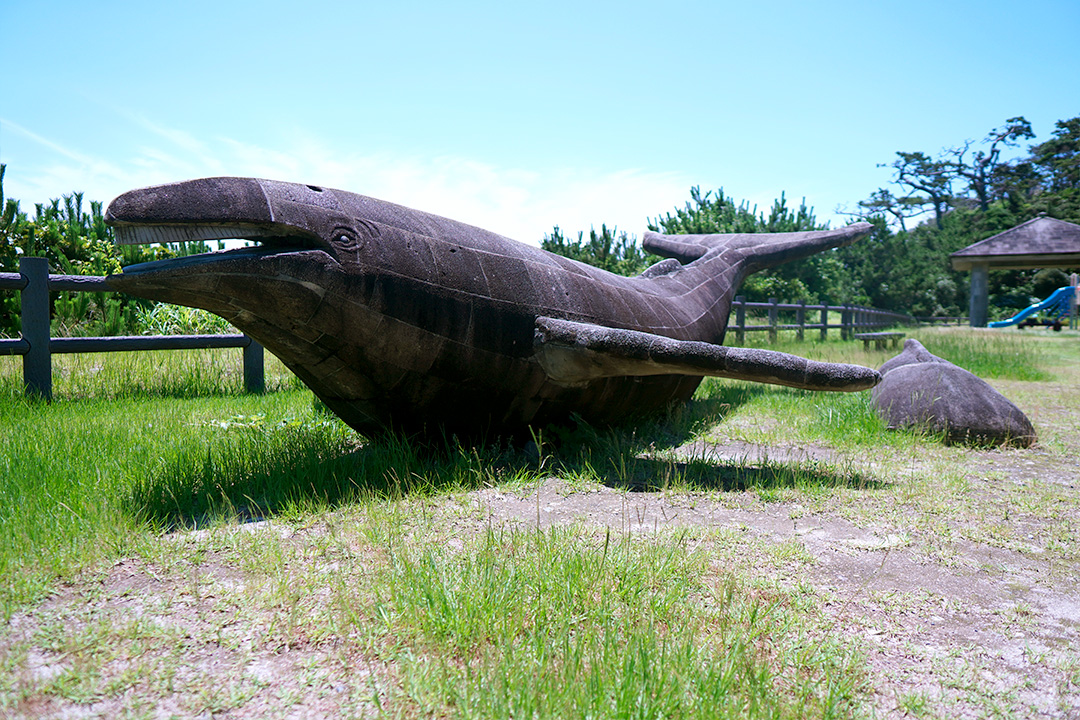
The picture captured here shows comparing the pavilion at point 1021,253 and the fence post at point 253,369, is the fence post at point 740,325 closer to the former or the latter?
the fence post at point 253,369

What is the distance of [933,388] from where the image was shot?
6.02 meters

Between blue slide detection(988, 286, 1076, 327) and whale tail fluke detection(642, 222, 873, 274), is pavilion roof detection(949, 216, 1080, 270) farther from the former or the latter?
whale tail fluke detection(642, 222, 873, 274)

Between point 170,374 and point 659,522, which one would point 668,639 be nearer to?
point 659,522

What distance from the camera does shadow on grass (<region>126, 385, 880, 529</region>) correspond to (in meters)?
3.52

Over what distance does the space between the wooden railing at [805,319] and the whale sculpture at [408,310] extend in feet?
Answer: 27.7

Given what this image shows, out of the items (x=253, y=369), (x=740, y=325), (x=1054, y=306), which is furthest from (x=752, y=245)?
(x=1054, y=306)

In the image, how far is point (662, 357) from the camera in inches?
170

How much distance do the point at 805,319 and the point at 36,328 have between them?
65.7ft

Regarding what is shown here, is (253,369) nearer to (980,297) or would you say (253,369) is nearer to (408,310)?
(408,310)

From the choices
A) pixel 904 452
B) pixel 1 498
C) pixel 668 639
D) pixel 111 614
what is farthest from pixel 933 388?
pixel 1 498

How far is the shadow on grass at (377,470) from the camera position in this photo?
3518 mm

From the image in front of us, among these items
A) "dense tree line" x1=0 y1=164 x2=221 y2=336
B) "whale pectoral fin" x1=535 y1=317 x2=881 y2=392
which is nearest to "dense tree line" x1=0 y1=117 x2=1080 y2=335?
"dense tree line" x1=0 y1=164 x2=221 y2=336

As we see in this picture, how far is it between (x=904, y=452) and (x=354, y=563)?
4.43 metres

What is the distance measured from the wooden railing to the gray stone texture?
248 inches
